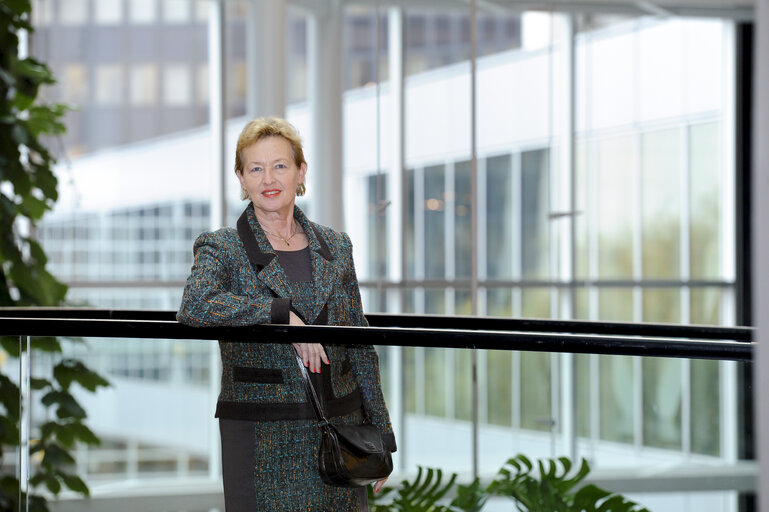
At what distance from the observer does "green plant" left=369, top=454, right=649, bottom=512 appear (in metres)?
2.98

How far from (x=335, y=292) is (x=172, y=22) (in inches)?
184

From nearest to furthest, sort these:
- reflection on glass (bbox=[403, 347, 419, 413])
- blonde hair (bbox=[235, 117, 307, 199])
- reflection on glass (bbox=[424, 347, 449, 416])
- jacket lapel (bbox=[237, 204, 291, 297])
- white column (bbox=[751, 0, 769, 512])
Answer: white column (bbox=[751, 0, 769, 512])
jacket lapel (bbox=[237, 204, 291, 297])
blonde hair (bbox=[235, 117, 307, 199])
reflection on glass (bbox=[403, 347, 419, 413])
reflection on glass (bbox=[424, 347, 449, 416])

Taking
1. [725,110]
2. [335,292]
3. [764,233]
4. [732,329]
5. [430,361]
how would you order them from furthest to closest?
[725,110] < [430,361] < [732,329] < [335,292] < [764,233]

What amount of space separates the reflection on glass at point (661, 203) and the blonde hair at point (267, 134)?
5.24m

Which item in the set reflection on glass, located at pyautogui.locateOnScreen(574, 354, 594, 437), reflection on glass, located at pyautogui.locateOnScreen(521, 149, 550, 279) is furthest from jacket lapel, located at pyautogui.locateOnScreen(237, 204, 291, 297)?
reflection on glass, located at pyautogui.locateOnScreen(521, 149, 550, 279)

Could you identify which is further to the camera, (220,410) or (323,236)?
(323,236)

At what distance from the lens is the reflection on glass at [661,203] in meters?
7.34

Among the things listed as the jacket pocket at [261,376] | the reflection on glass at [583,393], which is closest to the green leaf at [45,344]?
the jacket pocket at [261,376]

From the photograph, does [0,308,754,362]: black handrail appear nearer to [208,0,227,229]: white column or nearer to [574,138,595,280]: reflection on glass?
[208,0,227,229]: white column

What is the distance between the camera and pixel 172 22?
664 centimetres

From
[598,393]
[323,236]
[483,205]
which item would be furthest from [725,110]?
[323,236]

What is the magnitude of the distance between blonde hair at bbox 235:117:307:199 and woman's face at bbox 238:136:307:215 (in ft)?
0.04

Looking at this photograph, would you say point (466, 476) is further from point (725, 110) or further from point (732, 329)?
point (725, 110)

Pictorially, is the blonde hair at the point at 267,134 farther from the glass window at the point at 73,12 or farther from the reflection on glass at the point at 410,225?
the glass window at the point at 73,12
